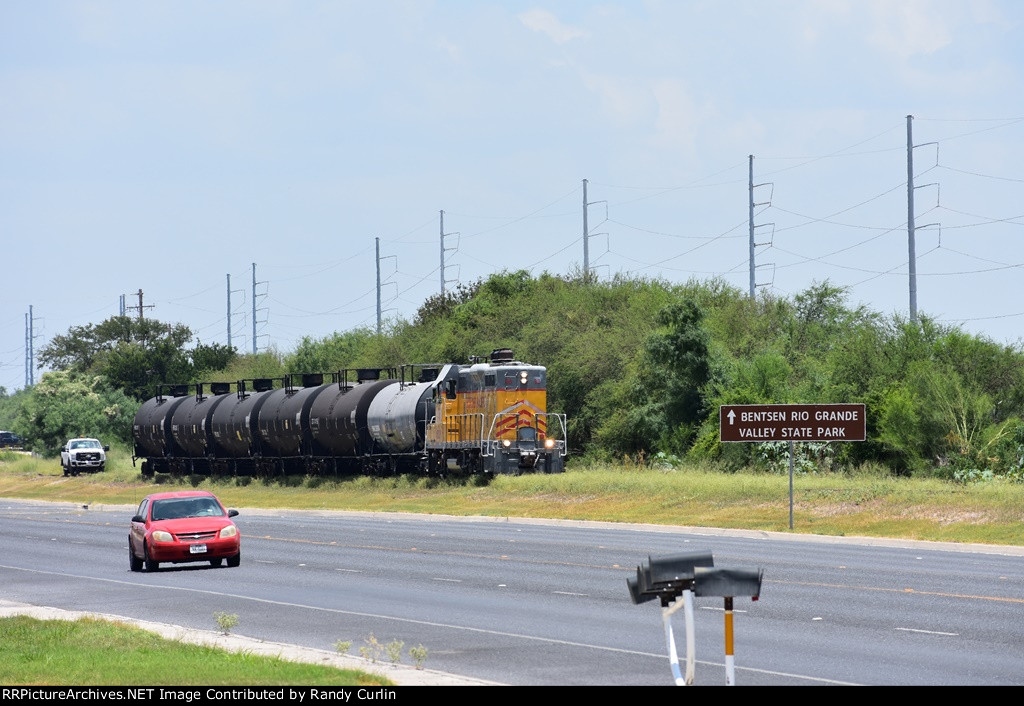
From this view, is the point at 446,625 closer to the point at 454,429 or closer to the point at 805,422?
the point at 805,422

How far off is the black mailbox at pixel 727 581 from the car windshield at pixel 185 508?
1944cm

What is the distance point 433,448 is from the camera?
5391 centimetres

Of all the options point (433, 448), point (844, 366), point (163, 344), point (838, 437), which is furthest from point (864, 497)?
point (163, 344)

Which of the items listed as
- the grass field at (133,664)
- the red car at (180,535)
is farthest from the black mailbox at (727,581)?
the red car at (180,535)

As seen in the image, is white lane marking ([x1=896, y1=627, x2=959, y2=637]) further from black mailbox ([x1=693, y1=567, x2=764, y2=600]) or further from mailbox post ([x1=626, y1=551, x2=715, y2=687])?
black mailbox ([x1=693, y1=567, x2=764, y2=600])

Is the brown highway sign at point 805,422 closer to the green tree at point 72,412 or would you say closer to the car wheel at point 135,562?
the car wheel at point 135,562

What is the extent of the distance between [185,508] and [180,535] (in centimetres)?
131

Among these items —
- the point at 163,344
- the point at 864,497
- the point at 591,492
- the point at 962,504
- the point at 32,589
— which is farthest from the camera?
the point at 163,344

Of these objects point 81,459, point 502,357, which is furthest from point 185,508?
point 81,459

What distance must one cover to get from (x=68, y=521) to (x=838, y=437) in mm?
26262

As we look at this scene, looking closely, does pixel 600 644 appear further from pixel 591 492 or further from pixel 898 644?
pixel 591 492

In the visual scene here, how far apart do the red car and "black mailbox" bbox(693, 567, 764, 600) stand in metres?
18.4

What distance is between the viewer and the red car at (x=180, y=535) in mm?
27406

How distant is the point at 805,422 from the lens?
116 ft
